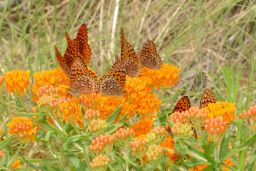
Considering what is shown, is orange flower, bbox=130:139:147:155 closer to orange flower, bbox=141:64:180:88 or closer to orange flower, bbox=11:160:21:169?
orange flower, bbox=11:160:21:169

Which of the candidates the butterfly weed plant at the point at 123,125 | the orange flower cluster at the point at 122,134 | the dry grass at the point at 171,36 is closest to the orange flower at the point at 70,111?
the butterfly weed plant at the point at 123,125

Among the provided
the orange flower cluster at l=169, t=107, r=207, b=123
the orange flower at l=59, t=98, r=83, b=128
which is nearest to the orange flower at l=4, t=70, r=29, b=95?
the orange flower at l=59, t=98, r=83, b=128

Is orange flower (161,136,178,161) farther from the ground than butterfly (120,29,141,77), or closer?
closer

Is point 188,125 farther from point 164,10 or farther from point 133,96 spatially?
point 164,10

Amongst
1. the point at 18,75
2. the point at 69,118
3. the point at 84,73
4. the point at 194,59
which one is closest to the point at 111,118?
the point at 69,118

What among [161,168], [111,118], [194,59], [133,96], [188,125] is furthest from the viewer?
[194,59]

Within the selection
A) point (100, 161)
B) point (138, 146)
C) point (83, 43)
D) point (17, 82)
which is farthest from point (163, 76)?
point (100, 161)

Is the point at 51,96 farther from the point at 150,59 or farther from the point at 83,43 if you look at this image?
the point at 83,43

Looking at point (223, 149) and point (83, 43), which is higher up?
point (83, 43)
